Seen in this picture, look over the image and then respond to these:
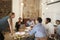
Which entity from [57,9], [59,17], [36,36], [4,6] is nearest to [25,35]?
[36,36]

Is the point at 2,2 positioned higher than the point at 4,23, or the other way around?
the point at 2,2

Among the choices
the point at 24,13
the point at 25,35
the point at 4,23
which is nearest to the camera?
the point at 4,23

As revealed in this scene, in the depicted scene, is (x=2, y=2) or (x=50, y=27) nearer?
(x=50, y=27)

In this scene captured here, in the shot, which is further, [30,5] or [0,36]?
[30,5]

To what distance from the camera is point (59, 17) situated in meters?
6.65

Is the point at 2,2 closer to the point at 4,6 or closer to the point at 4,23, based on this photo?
the point at 4,6

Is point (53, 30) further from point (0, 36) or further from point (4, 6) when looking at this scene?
point (4, 6)

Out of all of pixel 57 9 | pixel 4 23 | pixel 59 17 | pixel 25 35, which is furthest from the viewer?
pixel 57 9

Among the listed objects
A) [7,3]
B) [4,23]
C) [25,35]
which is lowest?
Answer: [25,35]

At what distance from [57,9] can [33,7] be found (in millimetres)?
8887

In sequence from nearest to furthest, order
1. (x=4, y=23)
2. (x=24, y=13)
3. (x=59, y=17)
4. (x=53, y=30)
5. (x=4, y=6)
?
(x=4, y=23)
(x=53, y=30)
(x=59, y=17)
(x=4, y=6)
(x=24, y=13)

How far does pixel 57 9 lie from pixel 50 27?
1937mm

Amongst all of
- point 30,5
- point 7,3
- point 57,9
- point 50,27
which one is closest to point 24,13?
point 30,5

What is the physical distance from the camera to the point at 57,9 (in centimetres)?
708
